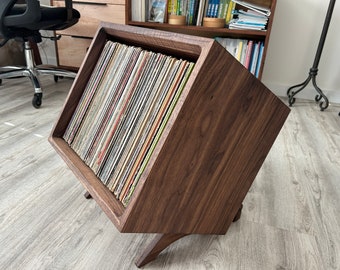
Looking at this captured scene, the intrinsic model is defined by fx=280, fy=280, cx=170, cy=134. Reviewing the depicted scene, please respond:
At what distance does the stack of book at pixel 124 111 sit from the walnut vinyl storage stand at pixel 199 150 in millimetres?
32

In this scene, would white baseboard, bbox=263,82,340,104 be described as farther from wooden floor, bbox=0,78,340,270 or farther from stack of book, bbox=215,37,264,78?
wooden floor, bbox=0,78,340,270

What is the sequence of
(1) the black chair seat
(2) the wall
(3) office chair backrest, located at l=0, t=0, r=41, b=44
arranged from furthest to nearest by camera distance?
1. (2) the wall
2. (1) the black chair seat
3. (3) office chair backrest, located at l=0, t=0, r=41, b=44

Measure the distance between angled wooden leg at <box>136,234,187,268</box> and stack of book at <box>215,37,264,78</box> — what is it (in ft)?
4.89

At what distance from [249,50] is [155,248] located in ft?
5.20

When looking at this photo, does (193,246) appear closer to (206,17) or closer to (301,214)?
(301,214)

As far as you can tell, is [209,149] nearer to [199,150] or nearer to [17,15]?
[199,150]

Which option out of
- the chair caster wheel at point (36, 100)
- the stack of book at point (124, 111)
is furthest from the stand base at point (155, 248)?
the chair caster wheel at point (36, 100)

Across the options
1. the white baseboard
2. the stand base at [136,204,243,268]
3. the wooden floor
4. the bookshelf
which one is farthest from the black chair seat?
the white baseboard

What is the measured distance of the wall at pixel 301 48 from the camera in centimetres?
199

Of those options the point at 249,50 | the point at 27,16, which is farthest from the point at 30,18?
the point at 249,50

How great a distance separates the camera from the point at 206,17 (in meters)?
1.94

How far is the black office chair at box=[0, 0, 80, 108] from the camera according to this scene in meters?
1.53

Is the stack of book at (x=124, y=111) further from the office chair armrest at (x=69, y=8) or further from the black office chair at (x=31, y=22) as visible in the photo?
the office chair armrest at (x=69, y=8)

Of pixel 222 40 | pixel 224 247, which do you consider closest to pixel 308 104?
pixel 222 40
